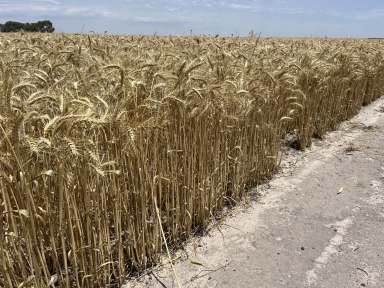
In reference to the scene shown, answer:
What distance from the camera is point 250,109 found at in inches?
137

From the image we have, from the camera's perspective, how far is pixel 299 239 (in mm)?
3125

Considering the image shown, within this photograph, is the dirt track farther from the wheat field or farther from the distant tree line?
the distant tree line

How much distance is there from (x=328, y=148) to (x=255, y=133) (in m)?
2.09

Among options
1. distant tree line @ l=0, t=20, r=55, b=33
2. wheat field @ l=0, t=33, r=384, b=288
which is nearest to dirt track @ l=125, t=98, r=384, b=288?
wheat field @ l=0, t=33, r=384, b=288

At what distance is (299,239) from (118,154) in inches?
62.7

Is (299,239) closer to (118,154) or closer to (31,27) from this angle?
(118,154)

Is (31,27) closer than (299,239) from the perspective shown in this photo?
No

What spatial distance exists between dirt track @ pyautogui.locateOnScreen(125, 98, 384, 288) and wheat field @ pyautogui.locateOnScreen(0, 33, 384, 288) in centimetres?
20

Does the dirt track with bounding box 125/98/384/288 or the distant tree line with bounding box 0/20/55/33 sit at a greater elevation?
the distant tree line with bounding box 0/20/55/33

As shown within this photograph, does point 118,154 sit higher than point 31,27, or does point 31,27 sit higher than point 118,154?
point 31,27

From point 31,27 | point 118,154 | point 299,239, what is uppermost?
point 31,27

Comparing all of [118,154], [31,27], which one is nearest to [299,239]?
[118,154]

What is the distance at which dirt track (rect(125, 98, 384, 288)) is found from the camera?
8.70 ft

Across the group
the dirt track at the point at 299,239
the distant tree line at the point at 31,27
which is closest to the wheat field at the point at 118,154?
the dirt track at the point at 299,239
